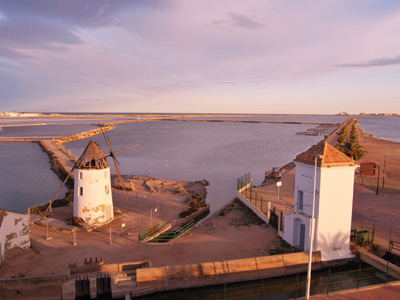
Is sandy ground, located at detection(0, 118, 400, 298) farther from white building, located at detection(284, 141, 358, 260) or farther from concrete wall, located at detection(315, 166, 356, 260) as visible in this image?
concrete wall, located at detection(315, 166, 356, 260)

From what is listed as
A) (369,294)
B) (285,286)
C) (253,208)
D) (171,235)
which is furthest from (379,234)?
(171,235)

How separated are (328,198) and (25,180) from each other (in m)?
38.4

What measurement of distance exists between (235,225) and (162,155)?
42.0m

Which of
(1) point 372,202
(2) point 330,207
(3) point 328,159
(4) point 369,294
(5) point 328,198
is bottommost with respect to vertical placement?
(4) point 369,294

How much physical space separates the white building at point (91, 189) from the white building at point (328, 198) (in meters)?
14.4

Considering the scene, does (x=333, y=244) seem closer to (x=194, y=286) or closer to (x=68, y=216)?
(x=194, y=286)

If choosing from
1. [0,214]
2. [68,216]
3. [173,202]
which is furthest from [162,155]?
[0,214]

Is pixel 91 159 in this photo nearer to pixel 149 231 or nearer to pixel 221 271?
pixel 149 231

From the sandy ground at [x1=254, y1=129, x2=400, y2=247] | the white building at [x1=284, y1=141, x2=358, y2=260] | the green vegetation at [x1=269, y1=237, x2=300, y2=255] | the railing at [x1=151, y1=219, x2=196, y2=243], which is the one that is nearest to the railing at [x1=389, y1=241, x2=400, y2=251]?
the sandy ground at [x1=254, y1=129, x2=400, y2=247]

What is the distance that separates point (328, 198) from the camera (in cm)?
1798

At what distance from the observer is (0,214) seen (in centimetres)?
1753

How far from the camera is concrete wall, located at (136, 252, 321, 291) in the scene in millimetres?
15781

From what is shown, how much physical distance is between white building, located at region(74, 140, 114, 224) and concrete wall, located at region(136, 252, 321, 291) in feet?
29.9

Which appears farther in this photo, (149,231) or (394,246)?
(149,231)
